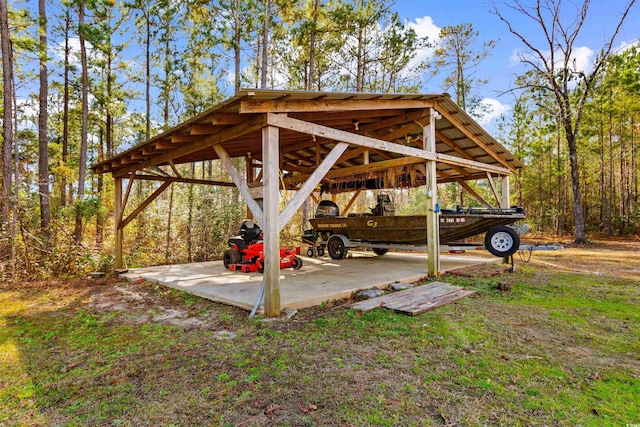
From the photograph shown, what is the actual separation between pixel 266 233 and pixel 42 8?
10504 millimetres

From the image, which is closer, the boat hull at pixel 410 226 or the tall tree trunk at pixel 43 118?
the boat hull at pixel 410 226

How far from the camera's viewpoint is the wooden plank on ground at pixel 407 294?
165 inches

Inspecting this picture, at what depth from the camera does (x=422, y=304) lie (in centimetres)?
417

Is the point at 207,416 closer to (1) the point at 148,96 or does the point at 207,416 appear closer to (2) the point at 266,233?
(2) the point at 266,233

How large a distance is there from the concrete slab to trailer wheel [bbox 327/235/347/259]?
1.99 ft

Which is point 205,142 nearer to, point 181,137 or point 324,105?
point 181,137

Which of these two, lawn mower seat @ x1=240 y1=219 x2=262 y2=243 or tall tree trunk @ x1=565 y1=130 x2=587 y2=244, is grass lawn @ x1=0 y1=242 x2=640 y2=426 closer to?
lawn mower seat @ x1=240 y1=219 x2=262 y2=243

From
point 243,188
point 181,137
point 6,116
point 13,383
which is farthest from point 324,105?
point 6,116

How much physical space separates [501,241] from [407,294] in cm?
318

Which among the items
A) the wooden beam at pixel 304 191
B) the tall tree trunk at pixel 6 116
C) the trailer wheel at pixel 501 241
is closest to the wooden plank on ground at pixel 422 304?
the wooden beam at pixel 304 191

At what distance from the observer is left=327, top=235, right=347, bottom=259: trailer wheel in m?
8.67

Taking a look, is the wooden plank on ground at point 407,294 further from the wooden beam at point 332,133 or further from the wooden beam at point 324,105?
the wooden beam at point 324,105

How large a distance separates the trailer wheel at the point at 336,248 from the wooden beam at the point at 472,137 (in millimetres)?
3978

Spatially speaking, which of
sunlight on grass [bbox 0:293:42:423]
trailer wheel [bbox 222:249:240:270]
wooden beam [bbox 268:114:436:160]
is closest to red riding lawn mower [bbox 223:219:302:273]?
trailer wheel [bbox 222:249:240:270]
